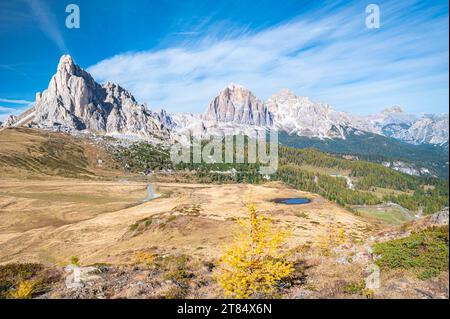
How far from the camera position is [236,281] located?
876 inches

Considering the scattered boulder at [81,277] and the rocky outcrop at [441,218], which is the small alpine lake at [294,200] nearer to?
Result: the rocky outcrop at [441,218]

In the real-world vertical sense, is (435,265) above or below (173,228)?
above

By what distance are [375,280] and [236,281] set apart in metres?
A: 12.2

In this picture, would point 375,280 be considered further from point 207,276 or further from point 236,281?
point 207,276

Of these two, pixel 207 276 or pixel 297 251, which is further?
pixel 297 251

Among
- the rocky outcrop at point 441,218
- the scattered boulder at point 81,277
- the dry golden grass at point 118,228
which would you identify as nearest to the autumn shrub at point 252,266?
the dry golden grass at point 118,228

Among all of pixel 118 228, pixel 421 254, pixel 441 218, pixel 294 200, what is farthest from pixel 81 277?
pixel 294 200

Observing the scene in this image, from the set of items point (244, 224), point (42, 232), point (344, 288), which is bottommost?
point (42, 232)

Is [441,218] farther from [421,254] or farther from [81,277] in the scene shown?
[81,277]

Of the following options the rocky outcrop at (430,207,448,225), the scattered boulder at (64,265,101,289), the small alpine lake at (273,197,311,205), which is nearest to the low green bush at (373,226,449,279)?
the rocky outcrop at (430,207,448,225)

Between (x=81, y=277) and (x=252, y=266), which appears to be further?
(x=81, y=277)
